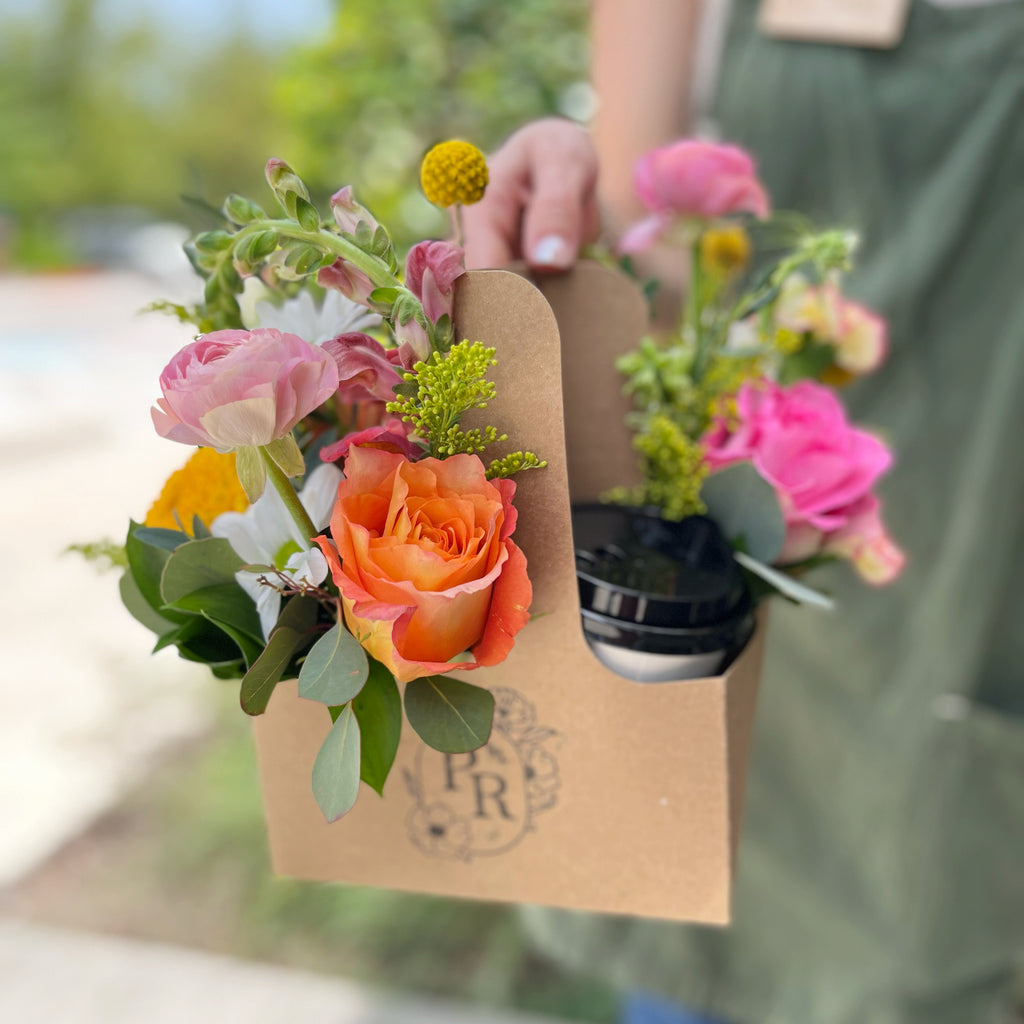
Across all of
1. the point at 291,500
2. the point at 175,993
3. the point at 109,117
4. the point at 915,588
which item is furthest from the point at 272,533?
the point at 109,117

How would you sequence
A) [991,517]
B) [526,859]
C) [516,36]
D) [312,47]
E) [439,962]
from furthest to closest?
1. [312,47]
2. [516,36]
3. [439,962]
4. [991,517]
5. [526,859]

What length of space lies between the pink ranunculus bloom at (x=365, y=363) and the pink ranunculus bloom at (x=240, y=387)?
30 millimetres

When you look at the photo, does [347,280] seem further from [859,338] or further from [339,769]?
[859,338]

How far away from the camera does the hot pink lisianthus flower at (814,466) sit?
15.8 inches

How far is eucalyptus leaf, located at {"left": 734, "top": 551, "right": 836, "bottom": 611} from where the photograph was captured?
14.9 inches

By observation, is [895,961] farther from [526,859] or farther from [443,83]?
[443,83]

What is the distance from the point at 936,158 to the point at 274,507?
774 millimetres

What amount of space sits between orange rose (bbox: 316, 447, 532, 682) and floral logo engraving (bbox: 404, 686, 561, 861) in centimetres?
9

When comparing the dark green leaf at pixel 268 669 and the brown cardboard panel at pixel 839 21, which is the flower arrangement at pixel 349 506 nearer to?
the dark green leaf at pixel 268 669

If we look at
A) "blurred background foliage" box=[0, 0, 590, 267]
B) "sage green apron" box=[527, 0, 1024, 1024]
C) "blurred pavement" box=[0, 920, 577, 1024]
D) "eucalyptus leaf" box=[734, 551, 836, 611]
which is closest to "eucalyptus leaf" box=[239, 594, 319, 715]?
"eucalyptus leaf" box=[734, 551, 836, 611]

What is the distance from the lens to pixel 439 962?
143cm

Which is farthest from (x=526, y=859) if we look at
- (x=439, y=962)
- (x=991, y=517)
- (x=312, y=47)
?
(x=312, y=47)

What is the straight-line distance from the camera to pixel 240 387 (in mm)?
244

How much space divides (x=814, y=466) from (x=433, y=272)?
210mm
